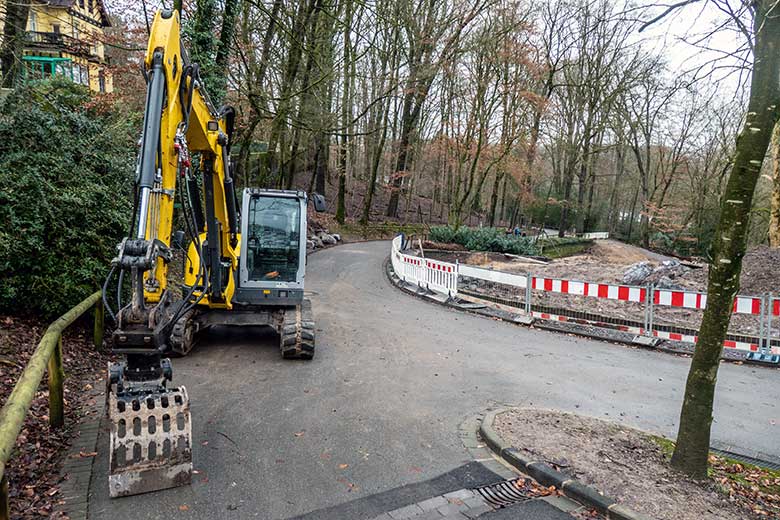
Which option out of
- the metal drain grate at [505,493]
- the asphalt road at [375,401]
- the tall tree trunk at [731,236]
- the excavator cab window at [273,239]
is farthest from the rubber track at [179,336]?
the tall tree trunk at [731,236]

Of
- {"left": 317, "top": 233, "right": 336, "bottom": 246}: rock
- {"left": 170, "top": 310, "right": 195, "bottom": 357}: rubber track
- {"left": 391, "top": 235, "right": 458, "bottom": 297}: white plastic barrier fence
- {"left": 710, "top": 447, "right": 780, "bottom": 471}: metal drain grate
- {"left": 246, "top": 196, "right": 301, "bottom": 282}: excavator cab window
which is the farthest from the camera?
{"left": 317, "top": 233, "right": 336, "bottom": 246}: rock

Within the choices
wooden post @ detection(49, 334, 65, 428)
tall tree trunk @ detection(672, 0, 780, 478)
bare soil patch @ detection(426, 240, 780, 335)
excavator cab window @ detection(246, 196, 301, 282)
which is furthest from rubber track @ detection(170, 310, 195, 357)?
bare soil patch @ detection(426, 240, 780, 335)

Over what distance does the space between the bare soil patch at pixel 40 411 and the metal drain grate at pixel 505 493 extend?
3.48 meters

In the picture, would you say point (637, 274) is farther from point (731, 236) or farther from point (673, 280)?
point (731, 236)

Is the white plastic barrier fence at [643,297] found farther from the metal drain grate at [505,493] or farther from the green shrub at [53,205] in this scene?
the green shrub at [53,205]

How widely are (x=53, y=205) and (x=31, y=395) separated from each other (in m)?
4.86

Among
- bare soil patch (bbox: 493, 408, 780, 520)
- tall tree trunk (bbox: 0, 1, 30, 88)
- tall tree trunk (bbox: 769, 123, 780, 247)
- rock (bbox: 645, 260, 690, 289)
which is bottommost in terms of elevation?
bare soil patch (bbox: 493, 408, 780, 520)

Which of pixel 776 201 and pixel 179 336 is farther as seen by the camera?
pixel 776 201

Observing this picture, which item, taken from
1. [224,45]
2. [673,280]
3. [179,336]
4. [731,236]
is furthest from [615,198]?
[731,236]

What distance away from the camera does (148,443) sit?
14.2 ft

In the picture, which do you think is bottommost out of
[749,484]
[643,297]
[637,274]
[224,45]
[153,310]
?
[749,484]

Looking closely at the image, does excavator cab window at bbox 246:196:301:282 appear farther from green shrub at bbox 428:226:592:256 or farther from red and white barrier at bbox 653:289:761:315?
green shrub at bbox 428:226:592:256

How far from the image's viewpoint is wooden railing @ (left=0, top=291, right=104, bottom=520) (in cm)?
301

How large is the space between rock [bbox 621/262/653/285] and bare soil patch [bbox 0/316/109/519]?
1543 cm
